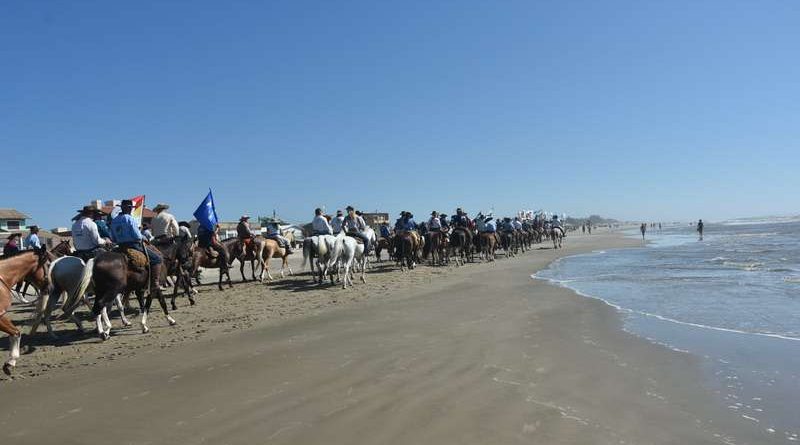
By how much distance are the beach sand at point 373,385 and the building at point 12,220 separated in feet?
164

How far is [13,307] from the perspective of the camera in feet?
45.2

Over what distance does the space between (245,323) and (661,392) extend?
7473 millimetres

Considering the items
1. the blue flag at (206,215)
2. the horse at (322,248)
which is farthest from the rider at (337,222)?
the blue flag at (206,215)

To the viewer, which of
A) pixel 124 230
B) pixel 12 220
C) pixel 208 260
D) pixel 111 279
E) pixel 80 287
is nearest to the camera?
pixel 80 287

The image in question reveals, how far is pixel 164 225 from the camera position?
1276 centimetres

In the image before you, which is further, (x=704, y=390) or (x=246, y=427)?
(x=704, y=390)

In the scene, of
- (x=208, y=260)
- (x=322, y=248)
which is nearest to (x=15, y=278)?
(x=208, y=260)

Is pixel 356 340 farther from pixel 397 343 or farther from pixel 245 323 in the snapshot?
pixel 245 323

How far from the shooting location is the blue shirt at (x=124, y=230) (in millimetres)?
8656

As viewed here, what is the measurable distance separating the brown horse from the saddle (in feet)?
3.79

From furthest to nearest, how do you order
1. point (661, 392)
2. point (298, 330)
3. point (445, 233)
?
point (445, 233) < point (298, 330) < point (661, 392)

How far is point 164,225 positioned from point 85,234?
3664mm

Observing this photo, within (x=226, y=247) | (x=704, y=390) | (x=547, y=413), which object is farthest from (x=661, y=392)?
(x=226, y=247)

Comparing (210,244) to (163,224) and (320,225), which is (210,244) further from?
(320,225)
